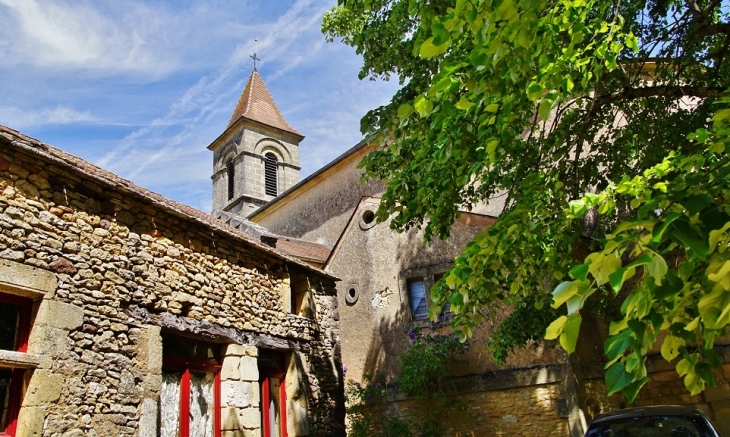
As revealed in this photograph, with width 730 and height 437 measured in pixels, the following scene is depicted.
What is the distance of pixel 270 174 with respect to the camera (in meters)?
28.5

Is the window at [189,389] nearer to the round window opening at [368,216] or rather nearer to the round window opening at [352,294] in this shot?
the round window opening at [352,294]

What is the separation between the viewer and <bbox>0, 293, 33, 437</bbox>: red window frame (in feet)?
16.7

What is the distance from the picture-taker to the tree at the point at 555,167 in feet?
5.91

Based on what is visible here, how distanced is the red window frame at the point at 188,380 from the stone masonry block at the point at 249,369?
0.35m

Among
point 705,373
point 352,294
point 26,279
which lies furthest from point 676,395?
point 26,279

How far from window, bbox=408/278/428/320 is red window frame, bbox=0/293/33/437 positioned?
7.59 metres

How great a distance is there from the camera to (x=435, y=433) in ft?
32.6

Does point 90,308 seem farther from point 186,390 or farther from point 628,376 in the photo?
point 628,376

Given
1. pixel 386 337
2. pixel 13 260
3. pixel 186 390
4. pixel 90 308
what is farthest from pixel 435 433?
pixel 13 260

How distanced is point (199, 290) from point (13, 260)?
2444 millimetres

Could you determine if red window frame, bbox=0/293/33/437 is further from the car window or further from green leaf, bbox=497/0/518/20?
the car window

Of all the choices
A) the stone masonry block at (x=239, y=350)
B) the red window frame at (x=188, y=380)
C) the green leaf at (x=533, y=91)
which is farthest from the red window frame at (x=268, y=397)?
the green leaf at (x=533, y=91)

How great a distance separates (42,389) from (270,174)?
2378 centimetres

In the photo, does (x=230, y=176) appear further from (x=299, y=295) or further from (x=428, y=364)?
(x=428, y=364)
